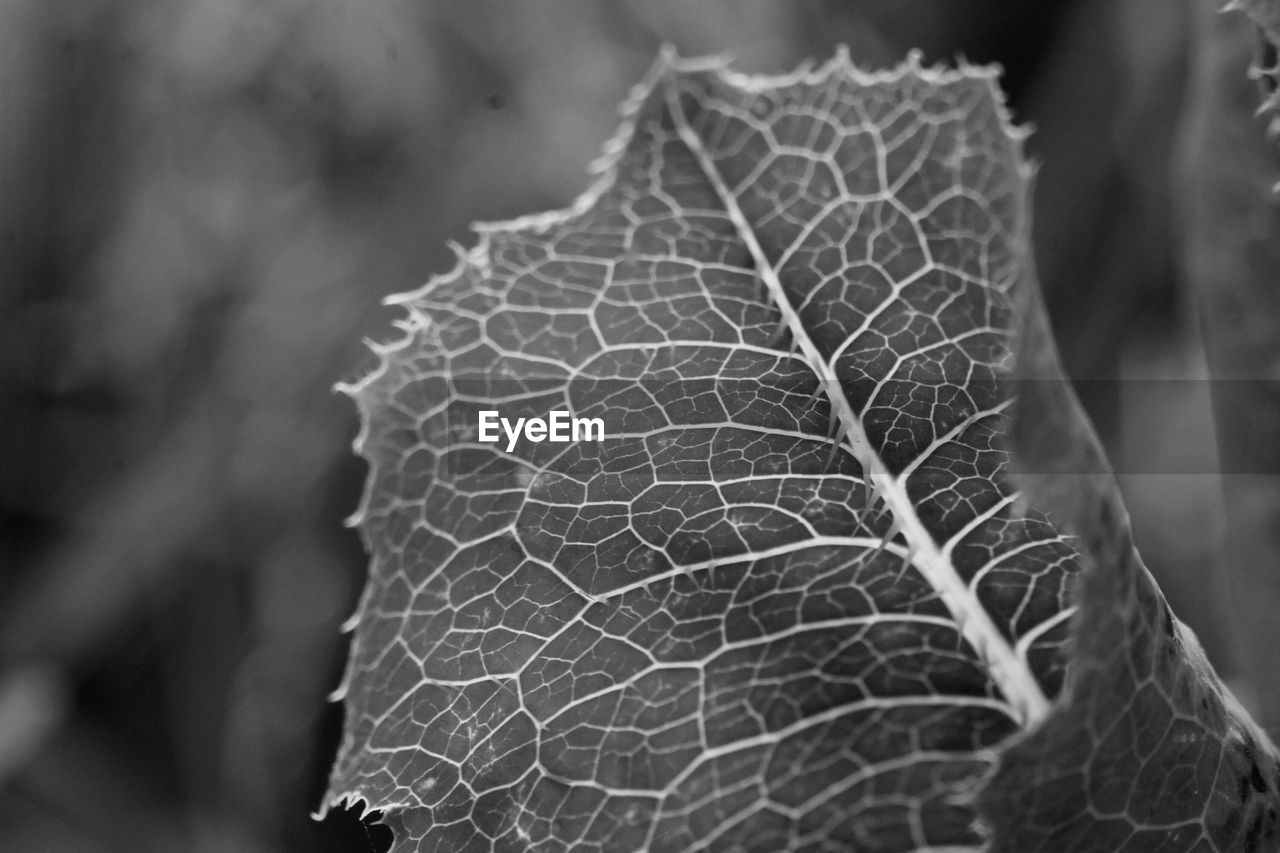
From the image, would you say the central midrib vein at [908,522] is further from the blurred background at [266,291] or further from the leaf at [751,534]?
the blurred background at [266,291]

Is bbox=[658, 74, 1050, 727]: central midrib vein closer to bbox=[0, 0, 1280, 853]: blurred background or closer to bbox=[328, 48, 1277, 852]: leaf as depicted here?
bbox=[328, 48, 1277, 852]: leaf

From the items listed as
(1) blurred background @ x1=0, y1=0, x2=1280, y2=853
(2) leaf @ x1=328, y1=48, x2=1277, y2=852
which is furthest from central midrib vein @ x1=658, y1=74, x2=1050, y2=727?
(1) blurred background @ x1=0, y1=0, x2=1280, y2=853

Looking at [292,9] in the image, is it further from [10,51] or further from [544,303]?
[544,303]

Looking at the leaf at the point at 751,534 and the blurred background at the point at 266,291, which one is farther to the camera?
the blurred background at the point at 266,291

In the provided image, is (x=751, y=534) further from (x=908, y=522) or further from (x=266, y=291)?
(x=266, y=291)

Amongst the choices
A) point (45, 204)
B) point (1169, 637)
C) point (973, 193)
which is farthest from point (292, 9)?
point (1169, 637)

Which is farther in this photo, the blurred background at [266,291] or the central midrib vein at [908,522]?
the blurred background at [266,291]

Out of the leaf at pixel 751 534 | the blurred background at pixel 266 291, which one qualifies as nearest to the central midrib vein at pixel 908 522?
the leaf at pixel 751 534

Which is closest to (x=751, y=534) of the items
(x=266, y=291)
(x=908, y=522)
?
(x=908, y=522)
